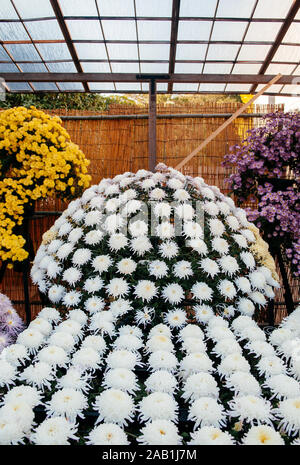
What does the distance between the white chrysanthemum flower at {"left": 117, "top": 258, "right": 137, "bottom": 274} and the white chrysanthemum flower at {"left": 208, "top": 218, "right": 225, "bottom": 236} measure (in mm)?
430

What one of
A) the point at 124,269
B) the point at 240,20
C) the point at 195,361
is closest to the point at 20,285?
the point at 124,269

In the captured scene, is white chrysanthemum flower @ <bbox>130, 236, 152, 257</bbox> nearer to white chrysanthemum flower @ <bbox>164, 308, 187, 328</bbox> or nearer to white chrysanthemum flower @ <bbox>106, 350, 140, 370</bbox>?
white chrysanthemum flower @ <bbox>164, 308, 187, 328</bbox>

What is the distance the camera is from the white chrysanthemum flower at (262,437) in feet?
2.71

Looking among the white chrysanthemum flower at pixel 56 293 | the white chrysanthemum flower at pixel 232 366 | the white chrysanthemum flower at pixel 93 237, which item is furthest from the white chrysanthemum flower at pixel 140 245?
the white chrysanthemum flower at pixel 232 366

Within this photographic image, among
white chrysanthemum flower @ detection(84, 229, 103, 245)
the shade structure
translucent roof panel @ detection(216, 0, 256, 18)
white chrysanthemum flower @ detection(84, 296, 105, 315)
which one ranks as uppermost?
A: translucent roof panel @ detection(216, 0, 256, 18)

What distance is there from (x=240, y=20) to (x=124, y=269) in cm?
252

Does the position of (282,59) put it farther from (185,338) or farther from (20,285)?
(20,285)

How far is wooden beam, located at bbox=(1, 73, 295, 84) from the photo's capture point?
2979 mm

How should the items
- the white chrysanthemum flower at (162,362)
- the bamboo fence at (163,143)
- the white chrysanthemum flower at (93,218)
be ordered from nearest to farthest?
the white chrysanthemum flower at (162,362) < the white chrysanthemum flower at (93,218) < the bamboo fence at (163,143)

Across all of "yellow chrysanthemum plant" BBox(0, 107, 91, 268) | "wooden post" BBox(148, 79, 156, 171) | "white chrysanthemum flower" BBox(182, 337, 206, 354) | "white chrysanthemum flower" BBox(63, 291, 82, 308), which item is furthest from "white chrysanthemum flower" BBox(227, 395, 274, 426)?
"wooden post" BBox(148, 79, 156, 171)

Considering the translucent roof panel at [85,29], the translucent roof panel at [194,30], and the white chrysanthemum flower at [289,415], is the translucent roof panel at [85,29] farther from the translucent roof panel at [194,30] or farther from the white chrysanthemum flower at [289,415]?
the white chrysanthemum flower at [289,415]

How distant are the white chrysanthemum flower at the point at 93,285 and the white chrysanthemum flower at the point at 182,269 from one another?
1.11 feet

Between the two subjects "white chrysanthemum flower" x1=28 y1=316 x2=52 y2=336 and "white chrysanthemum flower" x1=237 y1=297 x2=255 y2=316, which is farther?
"white chrysanthemum flower" x1=237 y1=297 x2=255 y2=316

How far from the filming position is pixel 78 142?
3.17 metres
